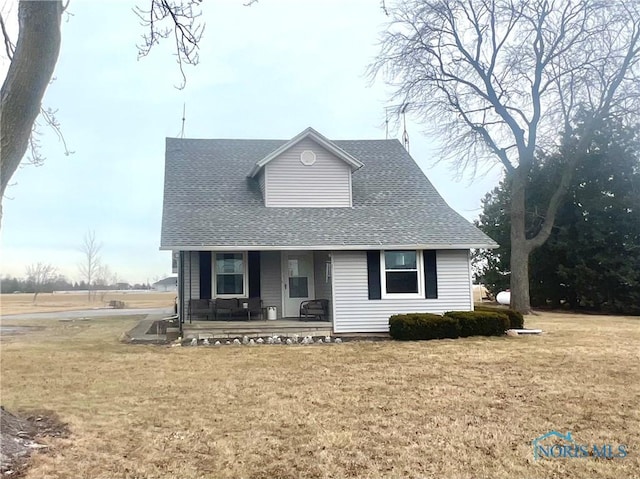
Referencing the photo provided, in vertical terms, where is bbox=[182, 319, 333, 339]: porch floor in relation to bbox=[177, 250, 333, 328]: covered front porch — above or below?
below

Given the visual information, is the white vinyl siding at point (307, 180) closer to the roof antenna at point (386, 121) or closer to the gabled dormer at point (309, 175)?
the gabled dormer at point (309, 175)

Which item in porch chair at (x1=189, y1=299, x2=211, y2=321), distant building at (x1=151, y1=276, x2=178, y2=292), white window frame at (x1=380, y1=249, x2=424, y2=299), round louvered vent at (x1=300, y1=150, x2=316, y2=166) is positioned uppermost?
round louvered vent at (x1=300, y1=150, x2=316, y2=166)

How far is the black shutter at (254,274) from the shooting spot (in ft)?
48.5

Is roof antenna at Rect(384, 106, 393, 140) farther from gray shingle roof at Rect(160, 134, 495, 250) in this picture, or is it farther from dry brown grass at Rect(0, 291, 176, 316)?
dry brown grass at Rect(0, 291, 176, 316)

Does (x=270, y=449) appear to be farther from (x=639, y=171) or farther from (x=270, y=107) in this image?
(x=639, y=171)

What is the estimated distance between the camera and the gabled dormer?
52.3 ft

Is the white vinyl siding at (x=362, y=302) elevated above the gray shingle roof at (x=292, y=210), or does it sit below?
below

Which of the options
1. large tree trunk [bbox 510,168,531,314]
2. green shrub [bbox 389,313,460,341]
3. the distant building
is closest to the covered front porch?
green shrub [bbox 389,313,460,341]

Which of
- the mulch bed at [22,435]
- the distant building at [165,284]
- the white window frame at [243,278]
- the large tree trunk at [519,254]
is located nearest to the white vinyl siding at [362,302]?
the white window frame at [243,278]

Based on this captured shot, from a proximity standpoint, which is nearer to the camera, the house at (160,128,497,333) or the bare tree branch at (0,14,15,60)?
the bare tree branch at (0,14,15,60)

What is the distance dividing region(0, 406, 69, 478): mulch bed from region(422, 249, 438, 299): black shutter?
10.2 meters

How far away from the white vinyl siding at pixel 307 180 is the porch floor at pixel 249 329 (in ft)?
13.4

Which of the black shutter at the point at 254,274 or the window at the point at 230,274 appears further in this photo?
the black shutter at the point at 254,274

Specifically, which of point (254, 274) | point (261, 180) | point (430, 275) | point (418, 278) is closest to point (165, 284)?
point (261, 180)
